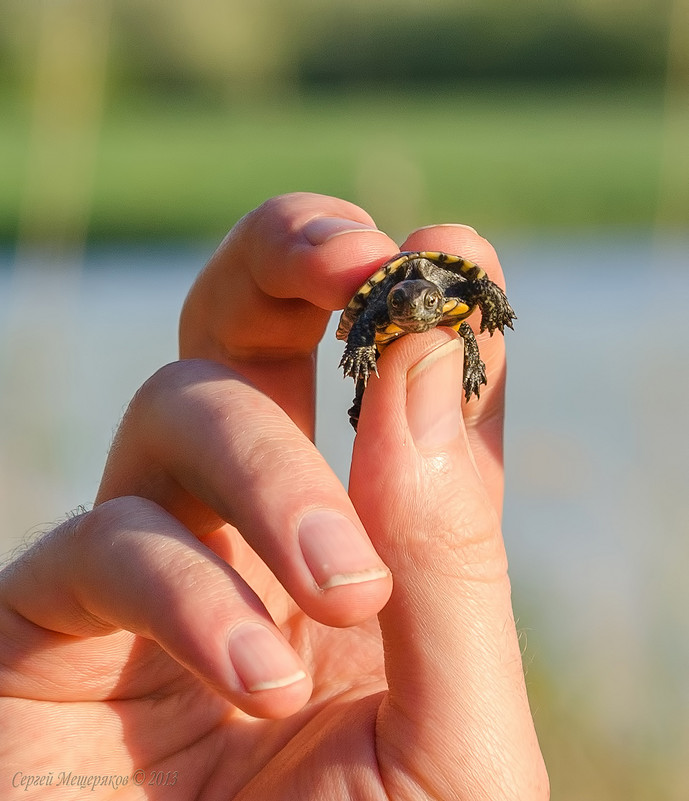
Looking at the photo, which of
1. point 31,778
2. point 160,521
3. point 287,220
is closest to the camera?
point 160,521

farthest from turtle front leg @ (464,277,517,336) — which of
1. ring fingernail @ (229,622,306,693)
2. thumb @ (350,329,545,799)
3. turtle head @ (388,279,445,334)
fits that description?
ring fingernail @ (229,622,306,693)

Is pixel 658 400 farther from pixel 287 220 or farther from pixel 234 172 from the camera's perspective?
pixel 234 172

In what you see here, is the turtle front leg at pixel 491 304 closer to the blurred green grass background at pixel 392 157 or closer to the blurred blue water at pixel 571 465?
the blurred blue water at pixel 571 465

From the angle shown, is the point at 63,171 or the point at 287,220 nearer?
the point at 287,220

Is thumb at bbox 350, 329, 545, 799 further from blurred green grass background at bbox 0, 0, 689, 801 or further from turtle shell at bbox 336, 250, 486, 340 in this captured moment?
blurred green grass background at bbox 0, 0, 689, 801

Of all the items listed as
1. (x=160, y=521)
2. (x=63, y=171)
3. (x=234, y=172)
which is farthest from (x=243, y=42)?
(x=160, y=521)

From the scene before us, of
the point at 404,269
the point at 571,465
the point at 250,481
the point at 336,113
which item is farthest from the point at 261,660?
the point at 336,113

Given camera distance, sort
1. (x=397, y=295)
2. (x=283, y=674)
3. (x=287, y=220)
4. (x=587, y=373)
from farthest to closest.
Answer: (x=587, y=373) < (x=397, y=295) < (x=287, y=220) < (x=283, y=674)

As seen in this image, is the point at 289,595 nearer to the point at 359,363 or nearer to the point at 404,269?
the point at 359,363
